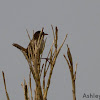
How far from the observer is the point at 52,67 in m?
2.00

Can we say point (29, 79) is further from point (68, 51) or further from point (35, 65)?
point (68, 51)

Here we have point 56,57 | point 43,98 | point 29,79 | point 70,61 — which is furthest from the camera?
point 29,79

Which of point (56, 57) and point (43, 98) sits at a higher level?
point (56, 57)

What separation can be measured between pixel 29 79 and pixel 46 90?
271 mm

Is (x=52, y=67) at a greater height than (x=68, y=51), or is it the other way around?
(x=68, y=51)

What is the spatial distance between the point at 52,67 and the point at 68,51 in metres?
0.33

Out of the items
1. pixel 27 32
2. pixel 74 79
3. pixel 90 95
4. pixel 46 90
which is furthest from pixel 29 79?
pixel 90 95

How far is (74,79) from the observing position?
5.61 feet

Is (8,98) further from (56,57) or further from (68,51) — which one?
(68,51)

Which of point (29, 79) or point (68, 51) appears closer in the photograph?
point (68, 51)

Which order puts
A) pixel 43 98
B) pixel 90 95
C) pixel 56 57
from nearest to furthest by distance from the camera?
1. pixel 43 98
2. pixel 56 57
3. pixel 90 95

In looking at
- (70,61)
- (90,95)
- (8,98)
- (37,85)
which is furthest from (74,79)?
(90,95)

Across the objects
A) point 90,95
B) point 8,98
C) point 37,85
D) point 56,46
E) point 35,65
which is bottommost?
point 90,95

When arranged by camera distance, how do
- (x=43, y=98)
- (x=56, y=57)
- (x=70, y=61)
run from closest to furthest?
(x=70, y=61), (x=43, y=98), (x=56, y=57)
